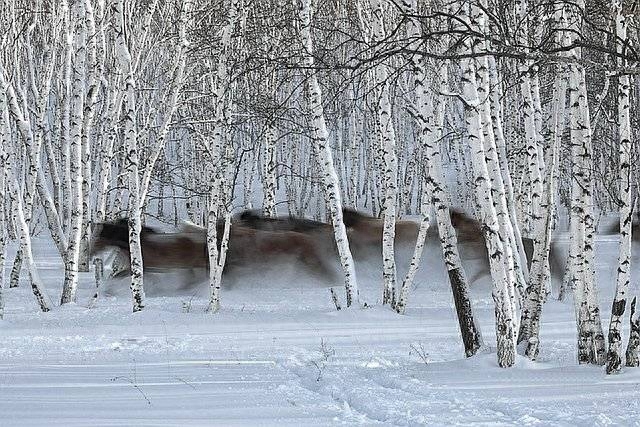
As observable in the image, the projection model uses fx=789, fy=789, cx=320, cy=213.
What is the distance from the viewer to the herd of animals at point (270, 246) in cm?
1720

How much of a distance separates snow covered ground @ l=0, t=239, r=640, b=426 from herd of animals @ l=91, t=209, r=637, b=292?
314cm

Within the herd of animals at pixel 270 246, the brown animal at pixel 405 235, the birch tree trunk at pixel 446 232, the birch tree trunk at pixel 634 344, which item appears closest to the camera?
the birch tree trunk at pixel 634 344

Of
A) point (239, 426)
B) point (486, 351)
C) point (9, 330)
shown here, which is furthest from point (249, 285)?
point (239, 426)

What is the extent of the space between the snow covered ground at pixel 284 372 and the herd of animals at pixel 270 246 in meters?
3.14

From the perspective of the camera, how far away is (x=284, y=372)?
7.55 m

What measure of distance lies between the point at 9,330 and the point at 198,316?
273 centimetres

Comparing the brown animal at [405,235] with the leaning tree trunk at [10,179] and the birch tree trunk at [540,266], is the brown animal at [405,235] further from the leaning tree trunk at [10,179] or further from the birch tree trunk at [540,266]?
the birch tree trunk at [540,266]

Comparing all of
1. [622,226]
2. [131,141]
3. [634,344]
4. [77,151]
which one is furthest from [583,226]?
[77,151]

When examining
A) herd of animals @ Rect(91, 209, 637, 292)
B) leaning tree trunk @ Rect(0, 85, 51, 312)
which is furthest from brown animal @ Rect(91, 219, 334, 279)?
leaning tree trunk @ Rect(0, 85, 51, 312)

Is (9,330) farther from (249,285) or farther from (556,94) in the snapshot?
(556,94)

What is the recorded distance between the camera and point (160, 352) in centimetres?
908

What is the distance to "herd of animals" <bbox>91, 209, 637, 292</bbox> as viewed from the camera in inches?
677

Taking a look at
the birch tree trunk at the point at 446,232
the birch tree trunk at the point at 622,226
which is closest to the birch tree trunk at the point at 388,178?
the birch tree trunk at the point at 446,232

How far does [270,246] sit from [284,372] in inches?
396
